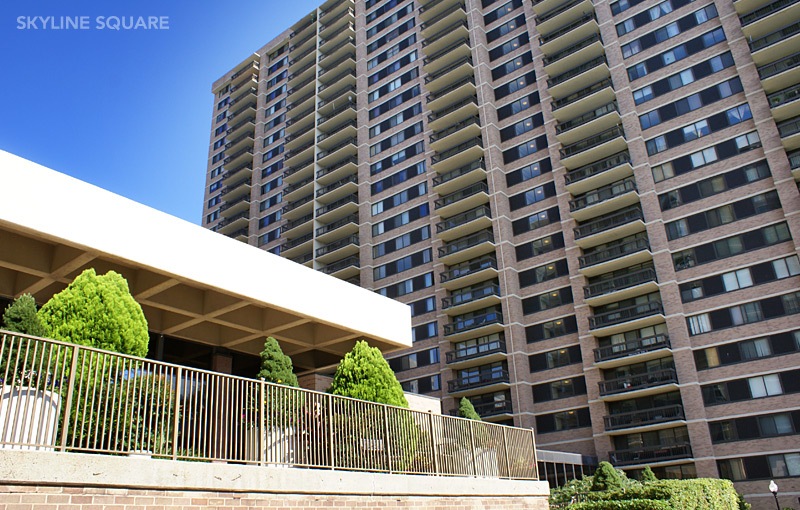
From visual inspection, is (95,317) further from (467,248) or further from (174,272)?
(467,248)

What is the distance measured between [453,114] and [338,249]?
734 inches

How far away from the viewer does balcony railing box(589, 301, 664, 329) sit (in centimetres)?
4681

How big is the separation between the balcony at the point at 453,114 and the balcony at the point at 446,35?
24.7 ft

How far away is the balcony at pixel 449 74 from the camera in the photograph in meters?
65.6

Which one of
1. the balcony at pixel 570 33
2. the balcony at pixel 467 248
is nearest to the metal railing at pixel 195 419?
the balcony at pixel 467 248

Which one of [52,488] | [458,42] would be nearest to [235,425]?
[52,488]

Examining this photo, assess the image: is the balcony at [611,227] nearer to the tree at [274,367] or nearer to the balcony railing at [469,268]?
the balcony railing at [469,268]

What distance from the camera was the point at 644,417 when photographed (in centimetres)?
4500

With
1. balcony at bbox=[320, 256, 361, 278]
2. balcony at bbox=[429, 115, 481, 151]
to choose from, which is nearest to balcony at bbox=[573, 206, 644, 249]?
balcony at bbox=[429, 115, 481, 151]

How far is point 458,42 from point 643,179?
27.3 metres

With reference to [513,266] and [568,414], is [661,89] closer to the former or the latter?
[513,266]

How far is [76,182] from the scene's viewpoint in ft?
47.6

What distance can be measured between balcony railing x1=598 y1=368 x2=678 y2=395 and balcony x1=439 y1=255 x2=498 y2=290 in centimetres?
1369

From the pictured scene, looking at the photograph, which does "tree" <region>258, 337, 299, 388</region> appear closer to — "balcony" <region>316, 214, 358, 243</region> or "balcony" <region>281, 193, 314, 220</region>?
"balcony" <region>316, 214, 358, 243</region>
